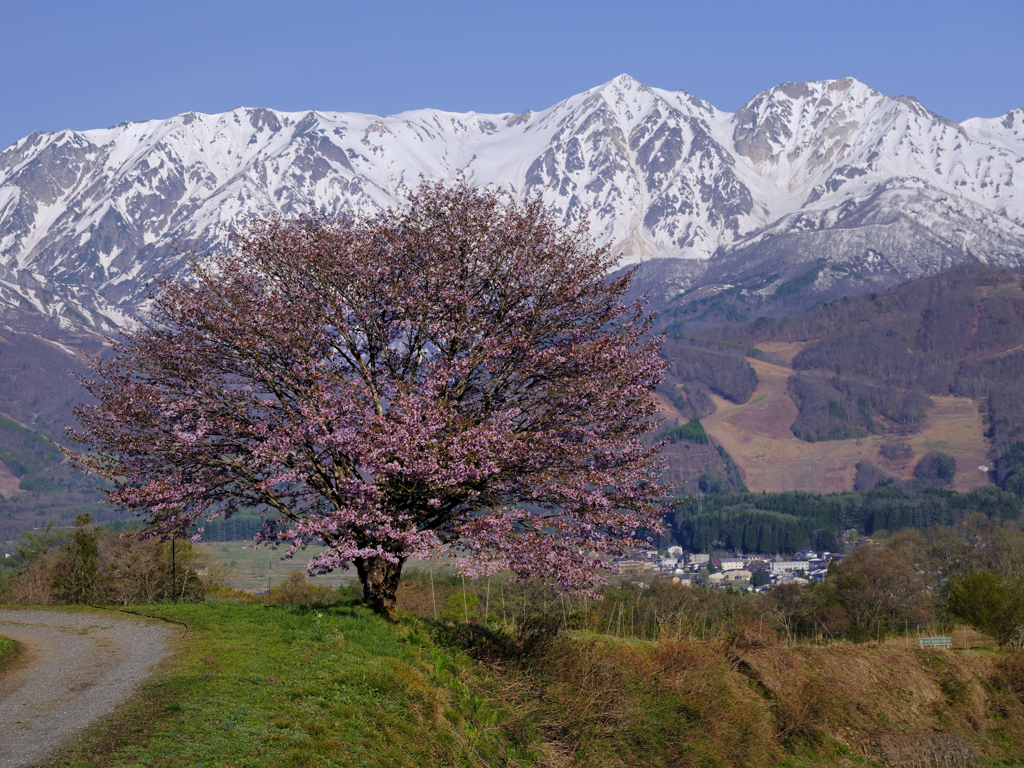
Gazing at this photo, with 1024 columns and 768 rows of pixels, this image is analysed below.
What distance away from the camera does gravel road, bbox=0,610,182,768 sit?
1645 centimetres

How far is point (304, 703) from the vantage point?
19469 millimetres

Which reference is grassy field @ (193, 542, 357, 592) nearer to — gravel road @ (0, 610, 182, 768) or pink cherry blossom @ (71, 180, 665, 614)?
gravel road @ (0, 610, 182, 768)

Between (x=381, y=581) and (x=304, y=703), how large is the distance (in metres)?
7.54

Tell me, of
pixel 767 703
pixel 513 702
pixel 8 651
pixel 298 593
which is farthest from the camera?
pixel 298 593

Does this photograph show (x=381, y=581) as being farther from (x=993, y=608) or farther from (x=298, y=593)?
(x=993, y=608)

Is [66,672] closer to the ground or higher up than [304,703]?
higher up

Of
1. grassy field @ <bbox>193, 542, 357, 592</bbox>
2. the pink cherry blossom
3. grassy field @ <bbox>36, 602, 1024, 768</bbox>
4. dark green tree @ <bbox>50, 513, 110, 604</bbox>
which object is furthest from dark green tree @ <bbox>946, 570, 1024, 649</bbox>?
grassy field @ <bbox>193, 542, 357, 592</bbox>

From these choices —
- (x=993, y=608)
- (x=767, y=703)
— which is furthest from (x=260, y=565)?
(x=767, y=703)

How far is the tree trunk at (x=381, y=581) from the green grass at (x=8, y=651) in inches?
322

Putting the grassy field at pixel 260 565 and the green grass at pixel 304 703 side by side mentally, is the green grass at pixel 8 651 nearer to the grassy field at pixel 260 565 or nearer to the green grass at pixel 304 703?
the green grass at pixel 304 703

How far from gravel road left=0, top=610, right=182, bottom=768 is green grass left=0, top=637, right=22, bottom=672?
21 cm

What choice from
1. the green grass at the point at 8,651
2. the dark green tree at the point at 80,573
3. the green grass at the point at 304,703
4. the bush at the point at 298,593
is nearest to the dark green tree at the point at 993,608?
the bush at the point at 298,593

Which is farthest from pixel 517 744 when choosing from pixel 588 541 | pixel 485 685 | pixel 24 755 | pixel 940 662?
pixel 940 662

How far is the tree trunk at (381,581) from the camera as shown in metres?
26.7
